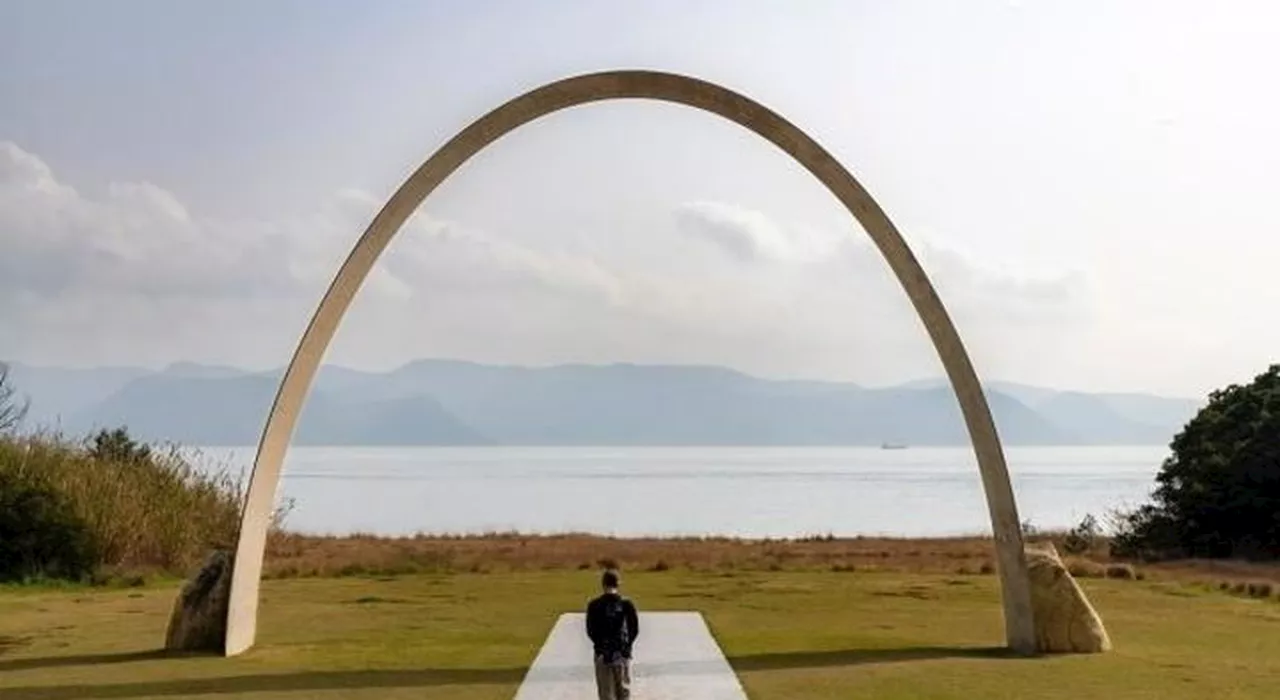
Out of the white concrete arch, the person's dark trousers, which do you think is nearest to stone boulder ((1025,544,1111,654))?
the white concrete arch

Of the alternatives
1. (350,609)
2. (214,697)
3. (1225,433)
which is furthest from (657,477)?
(214,697)

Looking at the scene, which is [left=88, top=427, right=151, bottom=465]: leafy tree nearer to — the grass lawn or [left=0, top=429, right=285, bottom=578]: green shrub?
[left=0, top=429, right=285, bottom=578]: green shrub

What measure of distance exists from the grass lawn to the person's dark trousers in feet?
7.44

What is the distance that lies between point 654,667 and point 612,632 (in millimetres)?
4025

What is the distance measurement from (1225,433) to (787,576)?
12508 millimetres

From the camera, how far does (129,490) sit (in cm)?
2820

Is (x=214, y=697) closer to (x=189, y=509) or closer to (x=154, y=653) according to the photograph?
(x=154, y=653)

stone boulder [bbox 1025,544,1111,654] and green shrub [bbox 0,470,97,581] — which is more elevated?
green shrub [bbox 0,470,97,581]

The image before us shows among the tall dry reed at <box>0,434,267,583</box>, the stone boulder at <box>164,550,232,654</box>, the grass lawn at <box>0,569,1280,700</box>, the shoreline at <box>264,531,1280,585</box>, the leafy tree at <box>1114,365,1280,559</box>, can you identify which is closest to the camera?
the grass lawn at <box>0,569,1280,700</box>

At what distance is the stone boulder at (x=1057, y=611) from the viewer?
1490cm

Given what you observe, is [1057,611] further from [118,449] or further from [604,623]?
[118,449]

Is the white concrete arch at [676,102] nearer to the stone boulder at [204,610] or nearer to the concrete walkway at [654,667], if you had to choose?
the stone boulder at [204,610]

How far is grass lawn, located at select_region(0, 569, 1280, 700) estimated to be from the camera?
13.1 metres

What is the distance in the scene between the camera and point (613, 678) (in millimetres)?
10320
